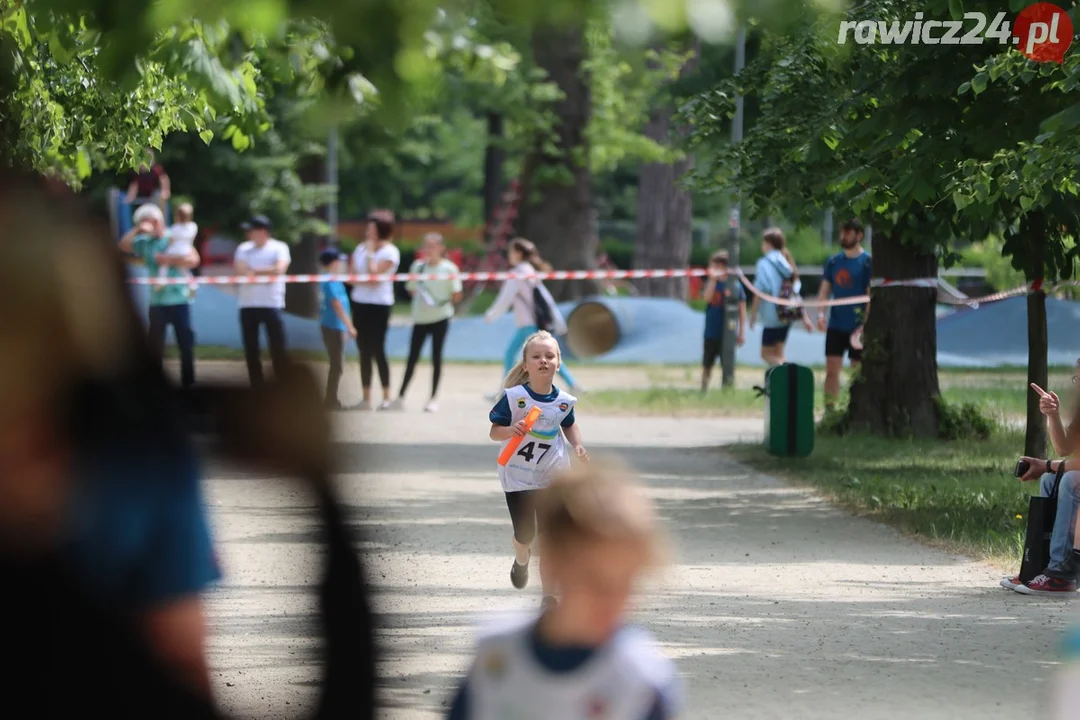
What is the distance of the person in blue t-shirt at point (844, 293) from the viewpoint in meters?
17.4

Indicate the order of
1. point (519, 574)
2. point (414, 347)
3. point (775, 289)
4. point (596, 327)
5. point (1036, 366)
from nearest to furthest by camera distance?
point (519, 574)
point (1036, 366)
point (414, 347)
point (775, 289)
point (596, 327)

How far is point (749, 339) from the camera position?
28.3 metres

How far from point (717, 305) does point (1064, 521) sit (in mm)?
13386

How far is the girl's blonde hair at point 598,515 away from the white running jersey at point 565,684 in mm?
171

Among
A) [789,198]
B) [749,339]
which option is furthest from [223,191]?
[789,198]

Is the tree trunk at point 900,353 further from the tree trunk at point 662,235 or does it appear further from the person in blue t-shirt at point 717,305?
the tree trunk at point 662,235

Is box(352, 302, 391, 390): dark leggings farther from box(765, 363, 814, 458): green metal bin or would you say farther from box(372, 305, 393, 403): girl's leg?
box(765, 363, 814, 458): green metal bin

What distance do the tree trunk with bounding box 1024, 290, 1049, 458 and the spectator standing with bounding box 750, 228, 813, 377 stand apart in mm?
6855

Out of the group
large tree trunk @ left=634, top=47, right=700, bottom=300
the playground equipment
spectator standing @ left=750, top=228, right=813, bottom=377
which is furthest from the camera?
large tree trunk @ left=634, top=47, right=700, bottom=300

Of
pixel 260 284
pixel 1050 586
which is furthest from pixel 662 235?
pixel 1050 586

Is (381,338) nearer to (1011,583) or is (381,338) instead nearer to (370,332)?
(370,332)

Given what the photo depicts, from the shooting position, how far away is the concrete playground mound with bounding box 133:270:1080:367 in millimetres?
27891

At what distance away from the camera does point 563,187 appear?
110ft

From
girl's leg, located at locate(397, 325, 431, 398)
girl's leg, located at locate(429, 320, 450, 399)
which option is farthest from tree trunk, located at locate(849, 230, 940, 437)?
girl's leg, located at locate(397, 325, 431, 398)
